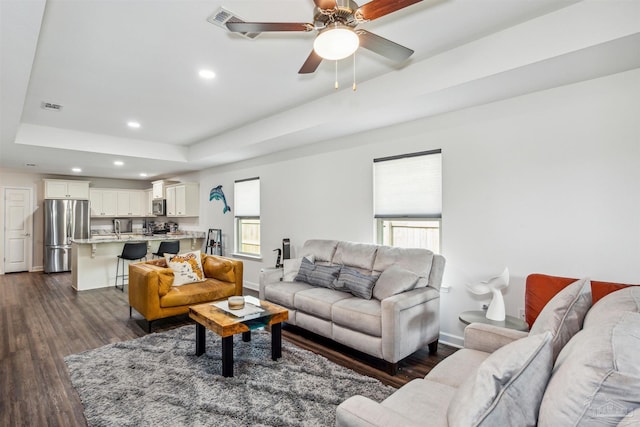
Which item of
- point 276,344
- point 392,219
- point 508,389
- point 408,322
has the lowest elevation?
point 276,344

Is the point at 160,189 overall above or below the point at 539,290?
above

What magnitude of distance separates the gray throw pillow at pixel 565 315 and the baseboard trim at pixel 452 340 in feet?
6.20

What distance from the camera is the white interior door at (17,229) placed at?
7652 millimetres

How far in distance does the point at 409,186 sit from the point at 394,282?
4.09ft

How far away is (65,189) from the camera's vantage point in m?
8.03

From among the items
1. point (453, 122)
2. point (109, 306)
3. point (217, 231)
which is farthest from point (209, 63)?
point (217, 231)

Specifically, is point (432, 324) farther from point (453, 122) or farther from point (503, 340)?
→ point (453, 122)

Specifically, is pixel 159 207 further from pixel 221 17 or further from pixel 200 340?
pixel 221 17

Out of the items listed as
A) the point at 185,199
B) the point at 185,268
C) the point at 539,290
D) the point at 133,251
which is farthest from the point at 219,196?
the point at 539,290

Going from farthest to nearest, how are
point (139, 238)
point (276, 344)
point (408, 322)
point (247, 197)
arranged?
point (139, 238)
point (247, 197)
point (276, 344)
point (408, 322)

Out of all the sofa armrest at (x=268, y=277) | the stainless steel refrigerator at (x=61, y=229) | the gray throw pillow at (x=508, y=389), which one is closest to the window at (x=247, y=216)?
the sofa armrest at (x=268, y=277)

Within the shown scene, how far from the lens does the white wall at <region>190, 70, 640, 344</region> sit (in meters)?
2.51

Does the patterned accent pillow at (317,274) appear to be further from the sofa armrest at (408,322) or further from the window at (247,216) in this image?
the window at (247,216)

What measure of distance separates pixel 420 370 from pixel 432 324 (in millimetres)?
461
